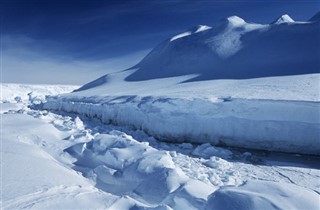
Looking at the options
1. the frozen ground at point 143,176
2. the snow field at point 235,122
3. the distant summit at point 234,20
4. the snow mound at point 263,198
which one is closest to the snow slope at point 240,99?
the snow field at point 235,122

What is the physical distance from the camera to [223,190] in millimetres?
2686

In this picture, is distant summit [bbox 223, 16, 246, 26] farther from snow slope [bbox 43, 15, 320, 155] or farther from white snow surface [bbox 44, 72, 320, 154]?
A: white snow surface [bbox 44, 72, 320, 154]

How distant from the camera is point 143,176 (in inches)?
144

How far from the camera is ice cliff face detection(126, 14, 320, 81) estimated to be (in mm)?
9523

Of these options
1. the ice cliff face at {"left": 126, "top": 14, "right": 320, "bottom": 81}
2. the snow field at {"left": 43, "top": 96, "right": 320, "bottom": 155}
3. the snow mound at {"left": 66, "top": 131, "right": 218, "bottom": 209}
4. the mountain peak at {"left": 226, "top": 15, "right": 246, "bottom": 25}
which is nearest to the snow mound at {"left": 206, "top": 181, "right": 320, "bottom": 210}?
the snow mound at {"left": 66, "top": 131, "right": 218, "bottom": 209}

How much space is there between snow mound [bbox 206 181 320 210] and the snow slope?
2.79 metres

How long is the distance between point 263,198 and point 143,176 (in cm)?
160

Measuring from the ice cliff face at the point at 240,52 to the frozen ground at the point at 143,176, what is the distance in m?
4.97

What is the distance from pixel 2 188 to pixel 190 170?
95.3 inches

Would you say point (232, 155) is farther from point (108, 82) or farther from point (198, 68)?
point (108, 82)

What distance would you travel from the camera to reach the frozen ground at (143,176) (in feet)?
8.73

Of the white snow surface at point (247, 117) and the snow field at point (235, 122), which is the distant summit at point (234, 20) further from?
the snow field at point (235, 122)

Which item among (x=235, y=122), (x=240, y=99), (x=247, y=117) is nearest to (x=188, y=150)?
(x=235, y=122)

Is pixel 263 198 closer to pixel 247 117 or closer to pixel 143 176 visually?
pixel 143 176
